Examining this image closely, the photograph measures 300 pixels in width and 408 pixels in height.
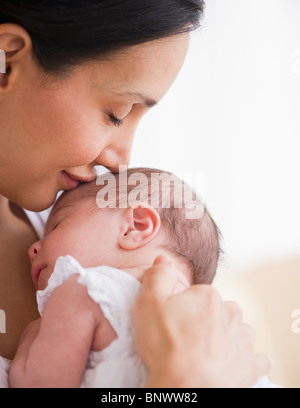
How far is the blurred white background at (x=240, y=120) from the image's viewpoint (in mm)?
2422

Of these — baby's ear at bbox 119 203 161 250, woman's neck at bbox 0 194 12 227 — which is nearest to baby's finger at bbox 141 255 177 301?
baby's ear at bbox 119 203 161 250

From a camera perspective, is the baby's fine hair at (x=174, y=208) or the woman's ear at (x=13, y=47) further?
the baby's fine hair at (x=174, y=208)

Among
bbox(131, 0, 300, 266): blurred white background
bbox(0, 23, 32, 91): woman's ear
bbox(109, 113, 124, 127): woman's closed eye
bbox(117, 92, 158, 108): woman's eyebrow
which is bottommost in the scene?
bbox(109, 113, 124, 127): woman's closed eye

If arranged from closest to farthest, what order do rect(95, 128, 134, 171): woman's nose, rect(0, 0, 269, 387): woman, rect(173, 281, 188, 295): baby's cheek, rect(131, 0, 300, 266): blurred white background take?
rect(0, 0, 269, 387): woman
rect(173, 281, 188, 295): baby's cheek
rect(95, 128, 134, 171): woman's nose
rect(131, 0, 300, 266): blurred white background

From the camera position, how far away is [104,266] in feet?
3.67

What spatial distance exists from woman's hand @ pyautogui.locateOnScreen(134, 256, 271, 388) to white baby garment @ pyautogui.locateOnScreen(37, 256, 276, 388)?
3 centimetres

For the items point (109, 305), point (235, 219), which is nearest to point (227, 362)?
point (109, 305)

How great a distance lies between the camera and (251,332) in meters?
1.09

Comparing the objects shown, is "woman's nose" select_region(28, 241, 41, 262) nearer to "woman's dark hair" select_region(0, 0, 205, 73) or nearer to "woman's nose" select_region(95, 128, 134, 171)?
"woman's nose" select_region(95, 128, 134, 171)

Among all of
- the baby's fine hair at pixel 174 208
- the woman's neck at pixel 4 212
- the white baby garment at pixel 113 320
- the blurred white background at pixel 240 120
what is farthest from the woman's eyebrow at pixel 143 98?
the blurred white background at pixel 240 120

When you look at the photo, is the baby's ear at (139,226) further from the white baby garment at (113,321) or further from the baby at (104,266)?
the white baby garment at (113,321)

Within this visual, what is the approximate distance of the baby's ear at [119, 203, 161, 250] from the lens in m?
1.22
